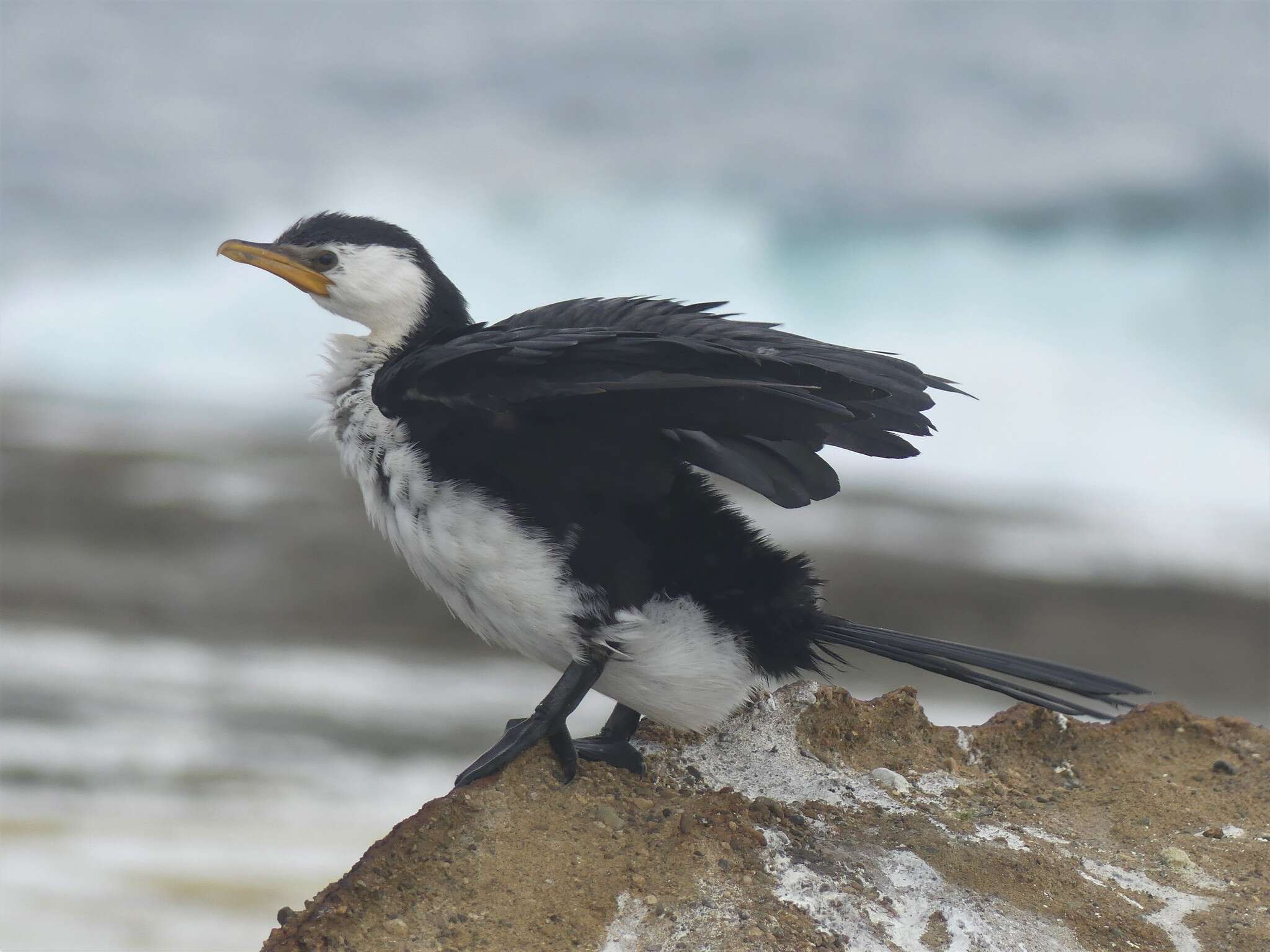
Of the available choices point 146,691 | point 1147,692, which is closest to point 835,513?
point 146,691

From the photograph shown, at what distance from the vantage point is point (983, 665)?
9.84ft

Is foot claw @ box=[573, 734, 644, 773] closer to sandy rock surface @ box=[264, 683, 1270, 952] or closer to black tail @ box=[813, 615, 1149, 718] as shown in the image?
sandy rock surface @ box=[264, 683, 1270, 952]

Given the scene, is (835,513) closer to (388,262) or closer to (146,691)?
(146,691)

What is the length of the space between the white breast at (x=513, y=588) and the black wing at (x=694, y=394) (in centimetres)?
16

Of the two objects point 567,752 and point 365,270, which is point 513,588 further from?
point 365,270

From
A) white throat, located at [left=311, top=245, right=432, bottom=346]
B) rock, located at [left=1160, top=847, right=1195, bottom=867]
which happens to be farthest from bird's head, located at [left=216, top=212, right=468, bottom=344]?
rock, located at [left=1160, top=847, right=1195, bottom=867]

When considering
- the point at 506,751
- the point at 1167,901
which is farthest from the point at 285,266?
the point at 1167,901

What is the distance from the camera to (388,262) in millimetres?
3188

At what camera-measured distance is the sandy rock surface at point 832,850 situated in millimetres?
2668

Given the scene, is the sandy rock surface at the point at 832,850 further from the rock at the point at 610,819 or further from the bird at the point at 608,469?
the bird at the point at 608,469

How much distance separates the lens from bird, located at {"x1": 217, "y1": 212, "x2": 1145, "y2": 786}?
8.64ft

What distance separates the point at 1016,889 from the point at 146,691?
5987mm

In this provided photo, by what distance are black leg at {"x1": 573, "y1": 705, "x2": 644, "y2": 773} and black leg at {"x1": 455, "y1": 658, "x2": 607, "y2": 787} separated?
0.09 metres

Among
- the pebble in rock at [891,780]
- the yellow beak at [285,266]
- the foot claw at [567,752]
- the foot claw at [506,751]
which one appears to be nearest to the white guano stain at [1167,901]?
the pebble in rock at [891,780]
